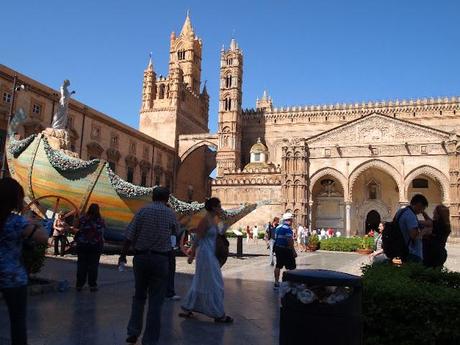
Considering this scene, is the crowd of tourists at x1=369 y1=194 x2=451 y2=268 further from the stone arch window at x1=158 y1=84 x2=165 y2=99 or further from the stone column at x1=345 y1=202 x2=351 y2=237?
the stone arch window at x1=158 y1=84 x2=165 y2=99

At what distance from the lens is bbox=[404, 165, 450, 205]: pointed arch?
33250 millimetres

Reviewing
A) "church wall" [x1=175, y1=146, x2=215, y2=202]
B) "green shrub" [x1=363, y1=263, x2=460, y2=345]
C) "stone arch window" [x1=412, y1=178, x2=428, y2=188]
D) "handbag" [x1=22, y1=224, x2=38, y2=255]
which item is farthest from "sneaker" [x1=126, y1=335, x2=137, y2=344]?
"church wall" [x1=175, y1=146, x2=215, y2=202]

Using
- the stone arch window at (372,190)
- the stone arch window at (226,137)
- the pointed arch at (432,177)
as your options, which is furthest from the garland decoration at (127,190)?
the stone arch window at (226,137)

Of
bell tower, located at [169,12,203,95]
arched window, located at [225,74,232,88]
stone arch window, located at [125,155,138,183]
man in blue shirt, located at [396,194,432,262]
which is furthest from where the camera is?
bell tower, located at [169,12,203,95]

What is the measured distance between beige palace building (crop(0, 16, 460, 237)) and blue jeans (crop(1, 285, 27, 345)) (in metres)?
23.8

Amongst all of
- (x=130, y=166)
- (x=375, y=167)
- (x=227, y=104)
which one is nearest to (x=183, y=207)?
(x=130, y=166)

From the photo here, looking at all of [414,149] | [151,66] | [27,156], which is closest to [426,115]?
[414,149]

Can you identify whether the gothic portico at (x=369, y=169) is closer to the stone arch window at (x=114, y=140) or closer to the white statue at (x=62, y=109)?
the stone arch window at (x=114, y=140)

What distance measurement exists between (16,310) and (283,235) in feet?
19.9

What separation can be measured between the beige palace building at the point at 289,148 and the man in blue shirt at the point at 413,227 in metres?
24.0

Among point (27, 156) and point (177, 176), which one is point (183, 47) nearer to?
point (177, 176)

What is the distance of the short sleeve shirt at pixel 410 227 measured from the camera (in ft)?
17.2

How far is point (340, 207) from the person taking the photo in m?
38.1

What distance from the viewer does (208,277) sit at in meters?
5.60
